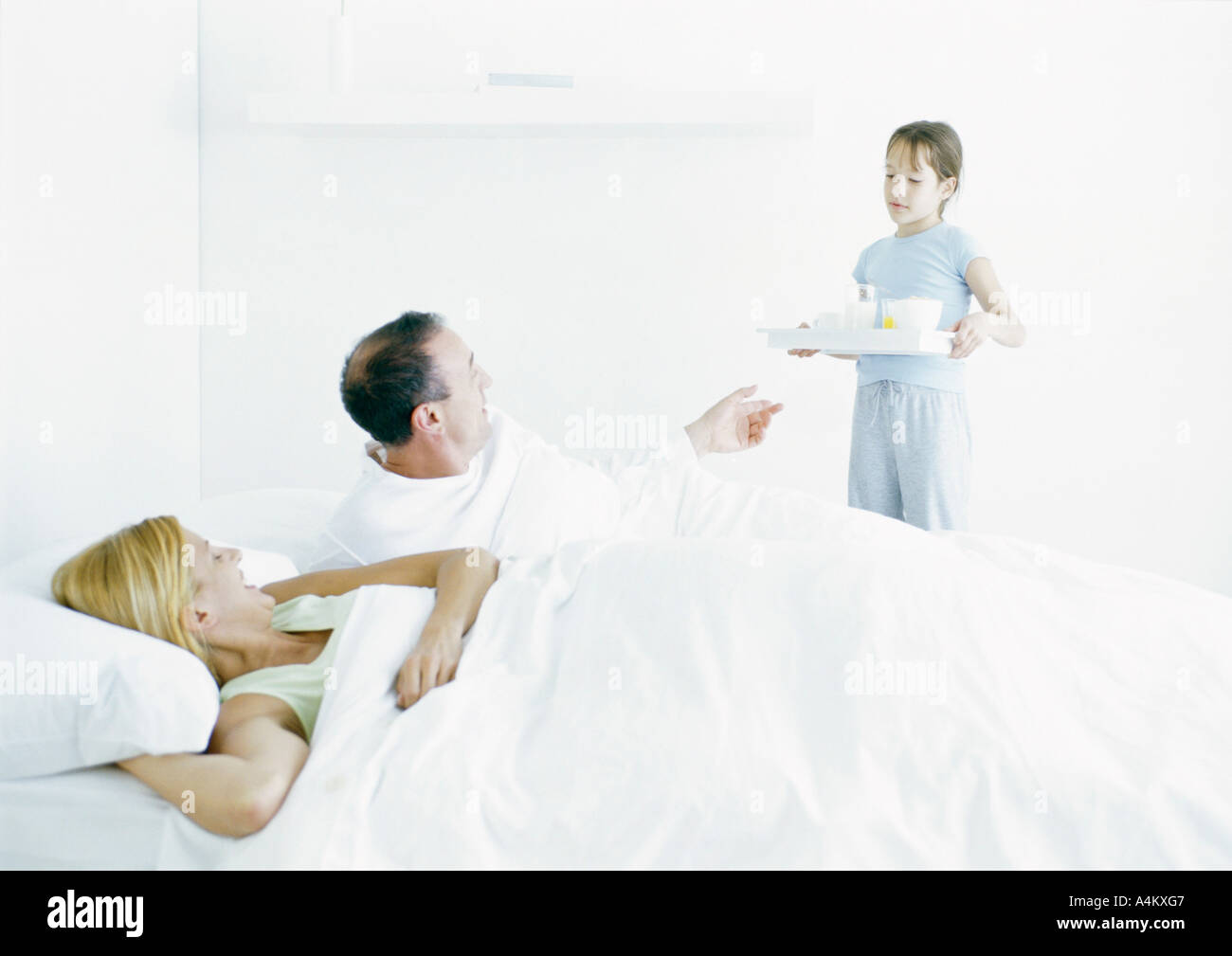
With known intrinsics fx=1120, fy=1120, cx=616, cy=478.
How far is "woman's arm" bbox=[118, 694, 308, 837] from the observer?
3.51 ft

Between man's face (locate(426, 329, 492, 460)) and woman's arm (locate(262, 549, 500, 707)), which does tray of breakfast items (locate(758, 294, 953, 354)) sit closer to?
man's face (locate(426, 329, 492, 460))

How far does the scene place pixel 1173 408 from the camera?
3.22 metres

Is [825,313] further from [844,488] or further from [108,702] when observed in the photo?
[108,702]

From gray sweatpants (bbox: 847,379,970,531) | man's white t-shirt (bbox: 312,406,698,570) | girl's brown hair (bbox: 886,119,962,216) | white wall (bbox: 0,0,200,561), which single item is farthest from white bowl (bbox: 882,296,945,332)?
white wall (bbox: 0,0,200,561)

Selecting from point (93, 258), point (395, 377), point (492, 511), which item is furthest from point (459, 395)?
point (93, 258)

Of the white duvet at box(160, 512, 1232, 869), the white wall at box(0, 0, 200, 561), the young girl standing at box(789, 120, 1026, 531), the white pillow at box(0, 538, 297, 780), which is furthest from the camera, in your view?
the young girl standing at box(789, 120, 1026, 531)

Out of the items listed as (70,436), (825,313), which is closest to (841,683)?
(825,313)

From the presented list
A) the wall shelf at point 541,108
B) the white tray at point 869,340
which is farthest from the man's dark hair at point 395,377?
the wall shelf at point 541,108

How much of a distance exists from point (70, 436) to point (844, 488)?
2051 mm

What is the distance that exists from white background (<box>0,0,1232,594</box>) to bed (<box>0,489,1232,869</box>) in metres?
1.93

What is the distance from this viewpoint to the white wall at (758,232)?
312 centimetres

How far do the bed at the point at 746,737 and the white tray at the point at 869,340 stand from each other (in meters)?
0.96

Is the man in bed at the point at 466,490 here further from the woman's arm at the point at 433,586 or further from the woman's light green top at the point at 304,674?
the woman's light green top at the point at 304,674

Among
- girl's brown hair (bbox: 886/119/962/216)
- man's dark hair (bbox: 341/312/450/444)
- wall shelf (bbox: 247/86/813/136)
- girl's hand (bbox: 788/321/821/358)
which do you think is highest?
wall shelf (bbox: 247/86/813/136)
